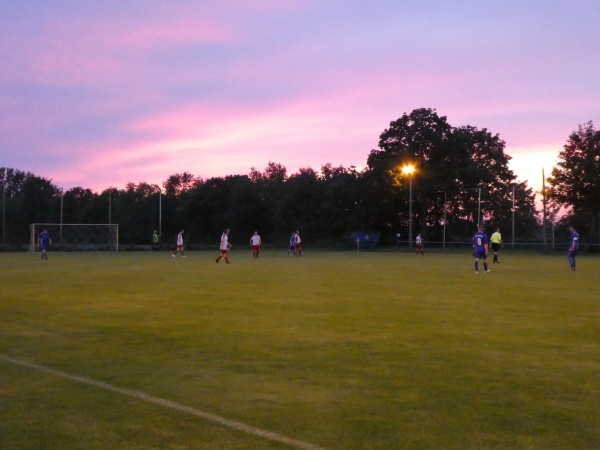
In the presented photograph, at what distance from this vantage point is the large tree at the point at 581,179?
63.8 meters

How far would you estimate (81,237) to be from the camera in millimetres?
68250

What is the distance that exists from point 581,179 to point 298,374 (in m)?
61.2

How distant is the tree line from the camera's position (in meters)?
67.9

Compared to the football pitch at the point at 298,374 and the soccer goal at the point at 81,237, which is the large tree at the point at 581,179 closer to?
the soccer goal at the point at 81,237

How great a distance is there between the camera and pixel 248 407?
21.9 feet

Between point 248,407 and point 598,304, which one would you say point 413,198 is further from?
point 248,407

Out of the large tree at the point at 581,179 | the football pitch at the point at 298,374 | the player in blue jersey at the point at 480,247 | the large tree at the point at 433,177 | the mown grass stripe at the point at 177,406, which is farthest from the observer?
the large tree at the point at 433,177

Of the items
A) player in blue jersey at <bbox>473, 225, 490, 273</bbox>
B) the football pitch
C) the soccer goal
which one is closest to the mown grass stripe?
the football pitch

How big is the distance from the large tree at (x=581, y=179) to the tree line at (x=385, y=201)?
0.09 meters

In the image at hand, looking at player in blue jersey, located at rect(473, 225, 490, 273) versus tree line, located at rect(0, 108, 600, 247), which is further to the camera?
tree line, located at rect(0, 108, 600, 247)

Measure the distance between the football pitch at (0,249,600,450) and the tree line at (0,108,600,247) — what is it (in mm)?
56142

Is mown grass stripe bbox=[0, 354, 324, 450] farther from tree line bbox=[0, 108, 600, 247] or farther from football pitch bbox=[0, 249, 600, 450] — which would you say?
tree line bbox=[0, 108, 600, 247]

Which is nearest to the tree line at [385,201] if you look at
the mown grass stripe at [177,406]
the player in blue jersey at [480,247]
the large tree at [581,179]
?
the large tree at [581,179]

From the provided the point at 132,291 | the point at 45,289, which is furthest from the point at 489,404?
the point at 45,289
